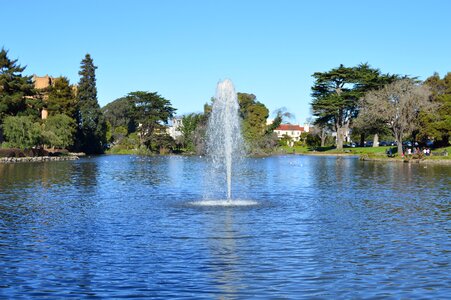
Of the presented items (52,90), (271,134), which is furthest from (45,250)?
(271,134)

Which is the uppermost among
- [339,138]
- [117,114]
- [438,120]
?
[117,114]

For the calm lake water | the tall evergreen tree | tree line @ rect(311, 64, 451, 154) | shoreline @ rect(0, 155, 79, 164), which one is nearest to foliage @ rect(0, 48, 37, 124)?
shoreline @ rect(0, 155, 79, 164)

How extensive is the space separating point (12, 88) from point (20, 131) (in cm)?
1275

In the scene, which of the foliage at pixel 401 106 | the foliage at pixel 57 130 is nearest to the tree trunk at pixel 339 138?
the foliage at pixel 401 106

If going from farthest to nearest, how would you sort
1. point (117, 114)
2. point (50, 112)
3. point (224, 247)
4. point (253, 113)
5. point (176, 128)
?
point (117, 114), point (176, 128), point (253, 113), point (50, 112), point (224, 247)

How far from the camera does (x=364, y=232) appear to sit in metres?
17.8

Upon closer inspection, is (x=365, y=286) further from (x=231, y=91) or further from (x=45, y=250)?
(x=231, y=91)

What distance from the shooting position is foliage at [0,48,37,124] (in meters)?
83.6

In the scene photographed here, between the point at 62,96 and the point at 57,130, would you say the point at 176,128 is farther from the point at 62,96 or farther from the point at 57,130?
the point at 57,130

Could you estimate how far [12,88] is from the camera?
3410 inches

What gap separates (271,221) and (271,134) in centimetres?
10233

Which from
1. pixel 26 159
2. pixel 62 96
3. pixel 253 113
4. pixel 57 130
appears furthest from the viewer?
pixel 253 113

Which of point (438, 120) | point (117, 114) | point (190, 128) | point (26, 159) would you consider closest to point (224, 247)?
point (26, 159)

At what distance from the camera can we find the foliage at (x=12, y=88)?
8356cm
